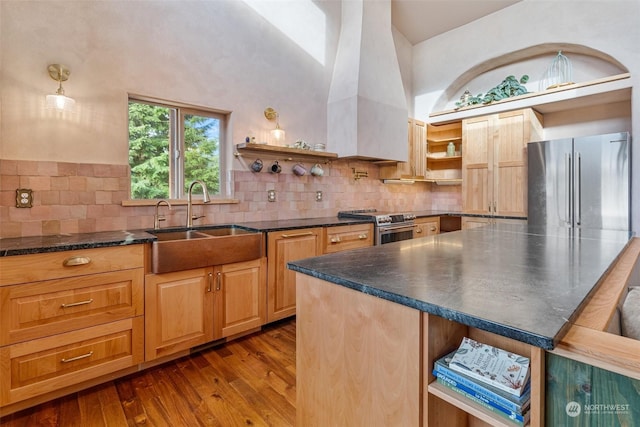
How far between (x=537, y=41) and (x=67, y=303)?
17.2 feet

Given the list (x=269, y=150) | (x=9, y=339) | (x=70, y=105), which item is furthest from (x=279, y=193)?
(x=9, y=339)

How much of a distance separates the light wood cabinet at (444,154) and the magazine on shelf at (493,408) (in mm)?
4358

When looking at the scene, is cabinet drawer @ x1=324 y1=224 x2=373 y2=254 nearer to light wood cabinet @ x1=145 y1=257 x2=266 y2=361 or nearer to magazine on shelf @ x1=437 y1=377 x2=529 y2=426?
light wood cabinet @ x1=145 y1=257 x2=266 y2=361

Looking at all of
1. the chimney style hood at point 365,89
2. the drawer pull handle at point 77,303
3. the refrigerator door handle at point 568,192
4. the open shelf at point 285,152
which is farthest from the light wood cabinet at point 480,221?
the drawer pull handle at point 77,303

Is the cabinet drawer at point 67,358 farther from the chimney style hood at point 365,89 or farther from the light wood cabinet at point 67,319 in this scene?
the chimney style hood at point 365,89

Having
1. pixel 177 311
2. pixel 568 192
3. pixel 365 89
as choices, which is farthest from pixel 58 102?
pixel 568 192

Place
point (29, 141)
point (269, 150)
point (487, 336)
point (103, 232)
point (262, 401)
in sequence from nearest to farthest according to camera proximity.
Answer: point (487, 336), point (262, 401), point (29, 141), point (103, 232), point (269, 150)

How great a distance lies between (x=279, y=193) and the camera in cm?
335

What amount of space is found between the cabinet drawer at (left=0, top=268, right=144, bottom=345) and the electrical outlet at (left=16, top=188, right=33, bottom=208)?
681 mm

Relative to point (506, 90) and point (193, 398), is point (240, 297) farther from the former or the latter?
point (506, 90)

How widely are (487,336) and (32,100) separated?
285 cm

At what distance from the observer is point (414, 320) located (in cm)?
83

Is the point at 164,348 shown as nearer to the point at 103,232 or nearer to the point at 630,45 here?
the point at 103,232

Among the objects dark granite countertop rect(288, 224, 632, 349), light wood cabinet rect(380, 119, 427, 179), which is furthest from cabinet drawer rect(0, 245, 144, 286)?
light wood cabinet rect(380, 119, 427, 179)
